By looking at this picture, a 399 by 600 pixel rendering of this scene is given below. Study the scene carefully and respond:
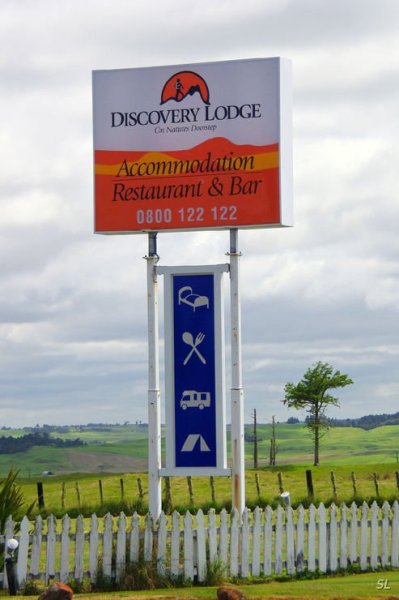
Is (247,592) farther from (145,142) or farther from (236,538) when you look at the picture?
(145,142)

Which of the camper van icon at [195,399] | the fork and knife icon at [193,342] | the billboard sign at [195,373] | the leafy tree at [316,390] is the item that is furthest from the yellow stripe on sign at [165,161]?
the leafy tree at [316,390]

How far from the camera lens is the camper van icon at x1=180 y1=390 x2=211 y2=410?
22.5m

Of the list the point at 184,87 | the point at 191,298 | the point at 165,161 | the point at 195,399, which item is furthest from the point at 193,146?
the point at 195,399

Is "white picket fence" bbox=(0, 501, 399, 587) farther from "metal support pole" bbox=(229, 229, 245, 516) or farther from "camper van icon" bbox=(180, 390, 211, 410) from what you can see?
"camper van icon" bbox=(180, 390, 211, 410)

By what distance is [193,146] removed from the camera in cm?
2278

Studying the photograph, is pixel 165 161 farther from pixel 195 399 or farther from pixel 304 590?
pixel 304 590

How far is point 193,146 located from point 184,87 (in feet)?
3.58

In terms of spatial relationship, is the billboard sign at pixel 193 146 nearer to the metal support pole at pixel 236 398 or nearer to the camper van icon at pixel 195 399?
the metal support pole at pixel 236 398

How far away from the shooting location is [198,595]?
1959 cm

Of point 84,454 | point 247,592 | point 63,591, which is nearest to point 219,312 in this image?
point 247,592

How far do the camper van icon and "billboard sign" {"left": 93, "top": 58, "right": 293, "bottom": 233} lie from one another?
119 inches

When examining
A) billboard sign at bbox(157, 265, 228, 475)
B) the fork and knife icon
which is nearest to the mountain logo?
billboard sign at bbox(157, 265, 228, 475)

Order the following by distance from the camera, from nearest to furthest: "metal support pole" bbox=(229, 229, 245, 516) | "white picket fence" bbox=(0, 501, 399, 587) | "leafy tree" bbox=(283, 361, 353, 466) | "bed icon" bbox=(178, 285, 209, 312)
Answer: "white picket fence" bbox=(0, 501, 399, 587), "metal support pole" bbox=(229, 229, 245, 516), "bed icon" bbox=(178, 285, 209, 312), "leafy tree" bbox=(283, 361, 353, 466)

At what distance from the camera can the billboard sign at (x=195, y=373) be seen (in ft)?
73.6
